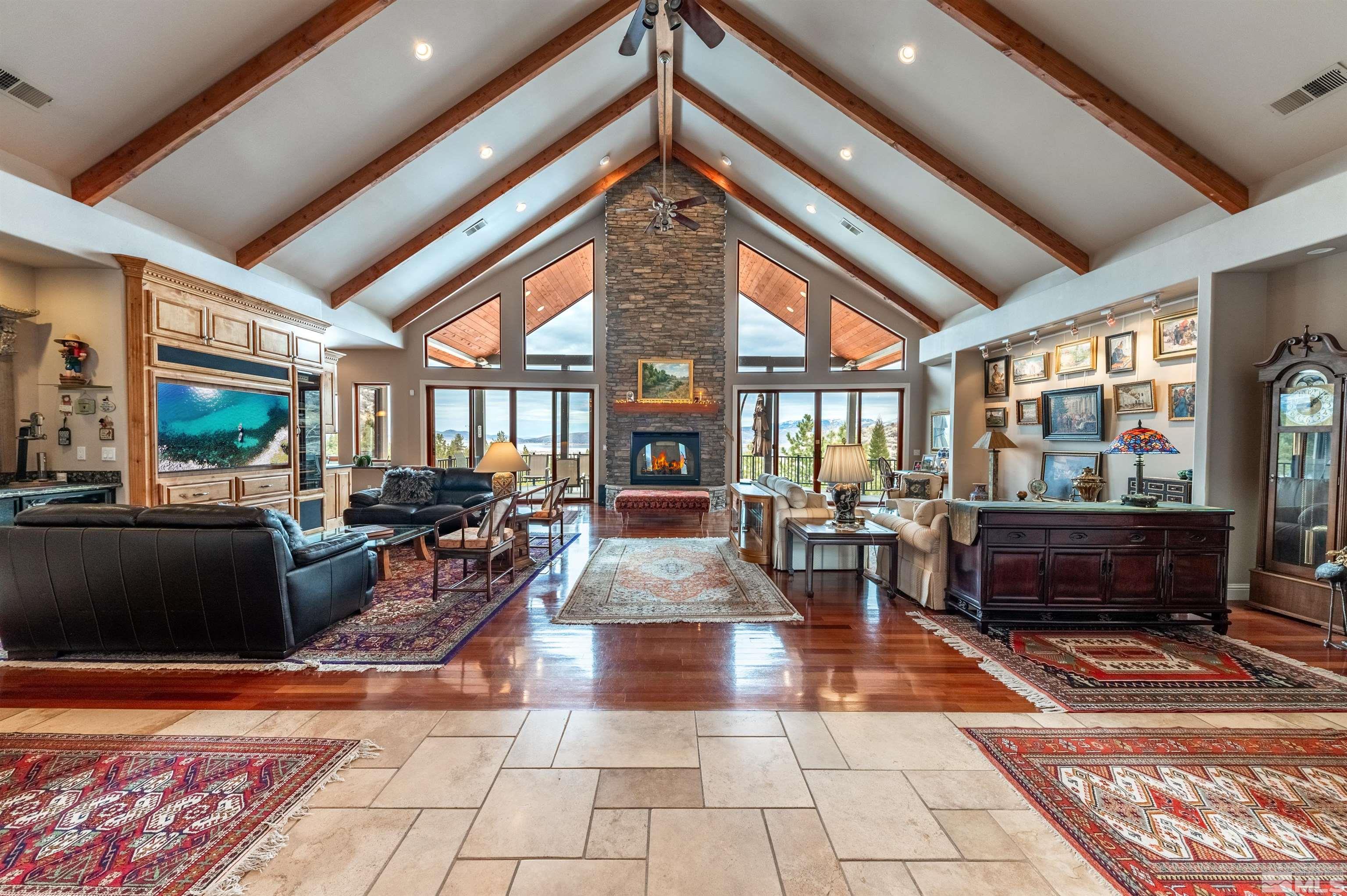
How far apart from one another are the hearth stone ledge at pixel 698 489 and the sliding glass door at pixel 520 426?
2.92 ft

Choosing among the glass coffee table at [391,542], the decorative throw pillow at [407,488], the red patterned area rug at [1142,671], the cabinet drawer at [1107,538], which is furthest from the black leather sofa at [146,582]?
the cabinet drawer at [1107,538]

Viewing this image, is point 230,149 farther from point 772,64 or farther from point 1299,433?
point 1299,433

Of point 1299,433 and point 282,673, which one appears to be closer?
point 282,673

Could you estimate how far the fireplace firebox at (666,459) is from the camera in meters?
10.5

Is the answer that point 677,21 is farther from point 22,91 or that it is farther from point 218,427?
point 218,427

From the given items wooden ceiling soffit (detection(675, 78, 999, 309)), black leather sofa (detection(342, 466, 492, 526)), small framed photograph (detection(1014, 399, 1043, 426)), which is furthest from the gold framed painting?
small framed photograph (detection(1014, 399, 1043, 426))

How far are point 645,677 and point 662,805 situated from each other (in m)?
1.13

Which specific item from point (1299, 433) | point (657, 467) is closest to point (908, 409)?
point (657, 467)

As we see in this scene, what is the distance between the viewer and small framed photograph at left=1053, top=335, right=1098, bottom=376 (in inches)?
266

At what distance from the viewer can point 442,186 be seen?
723cm

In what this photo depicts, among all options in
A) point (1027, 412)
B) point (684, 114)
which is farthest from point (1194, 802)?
point (684, 114)

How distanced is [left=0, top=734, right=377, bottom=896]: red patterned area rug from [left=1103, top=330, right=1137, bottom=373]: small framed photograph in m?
7.71

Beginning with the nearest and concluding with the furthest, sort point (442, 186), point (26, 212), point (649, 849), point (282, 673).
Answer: point (649, 849)
point (282, 673)
point (26, 212)
point (442, 186)

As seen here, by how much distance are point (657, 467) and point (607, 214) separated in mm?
4804
